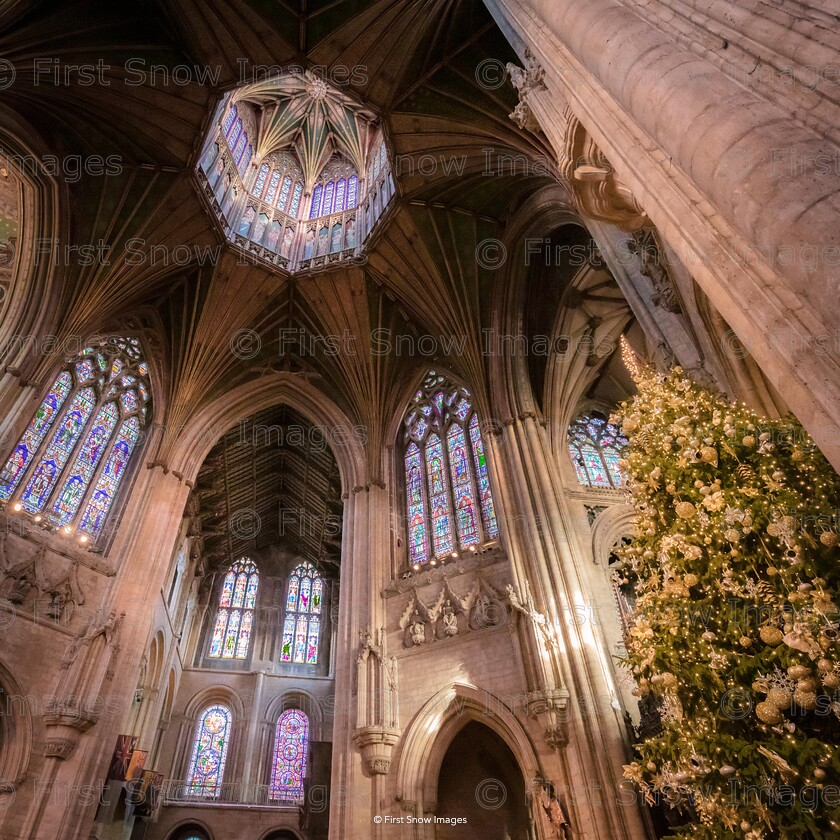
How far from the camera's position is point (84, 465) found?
12836 millimetres

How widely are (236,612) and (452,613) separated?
13382 mm

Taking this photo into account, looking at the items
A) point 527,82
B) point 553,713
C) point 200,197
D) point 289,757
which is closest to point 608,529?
point 553,713

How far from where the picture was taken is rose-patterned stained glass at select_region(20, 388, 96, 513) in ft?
37.6

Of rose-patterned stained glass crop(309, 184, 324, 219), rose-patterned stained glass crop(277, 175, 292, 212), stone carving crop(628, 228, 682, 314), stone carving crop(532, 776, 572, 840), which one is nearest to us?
stone carving crop(628, 228, 682, 314)

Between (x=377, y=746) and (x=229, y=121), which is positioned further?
(x=229, y=121)

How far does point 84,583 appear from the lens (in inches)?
445

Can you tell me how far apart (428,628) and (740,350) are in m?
7.68

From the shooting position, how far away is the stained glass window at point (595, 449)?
Answer: 1327 centimetres

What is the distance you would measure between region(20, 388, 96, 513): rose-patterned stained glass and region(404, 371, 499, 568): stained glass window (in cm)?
771

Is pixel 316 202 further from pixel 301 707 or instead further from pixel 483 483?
pixel 301 707

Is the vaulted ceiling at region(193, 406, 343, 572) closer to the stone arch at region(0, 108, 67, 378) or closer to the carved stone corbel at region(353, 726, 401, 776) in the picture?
the stone arch at region(0, 108, 67, 378)

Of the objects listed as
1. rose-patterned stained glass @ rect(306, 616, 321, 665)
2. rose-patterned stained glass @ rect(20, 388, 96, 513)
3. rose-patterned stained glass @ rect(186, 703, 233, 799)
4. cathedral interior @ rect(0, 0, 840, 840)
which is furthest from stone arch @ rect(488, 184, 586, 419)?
rose-patterned stained glass @ rect(186, 703, 233, 799)

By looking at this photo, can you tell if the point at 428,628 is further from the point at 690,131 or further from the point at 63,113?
the point at 63,113

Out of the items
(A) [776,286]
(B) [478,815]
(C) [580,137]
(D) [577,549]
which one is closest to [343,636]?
(B) [478,815]
